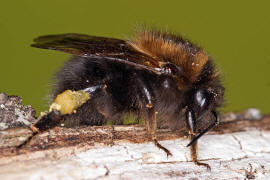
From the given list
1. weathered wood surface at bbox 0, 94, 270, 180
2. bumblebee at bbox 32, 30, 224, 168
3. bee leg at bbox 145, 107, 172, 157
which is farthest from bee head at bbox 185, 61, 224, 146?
bee leg at bbox 145, 107, 172, 157

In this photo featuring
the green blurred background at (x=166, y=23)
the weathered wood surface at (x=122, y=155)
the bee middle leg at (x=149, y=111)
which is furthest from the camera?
the green blurred background at (x=166, y=23)

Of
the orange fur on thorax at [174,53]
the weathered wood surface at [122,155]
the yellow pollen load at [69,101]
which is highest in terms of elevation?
the orange fur on thorax at [174,53]

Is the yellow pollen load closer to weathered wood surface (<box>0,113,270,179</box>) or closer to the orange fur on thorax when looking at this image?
weathered wood surface (<box>0,113,270,179</box>)

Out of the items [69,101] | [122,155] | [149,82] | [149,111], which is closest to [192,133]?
[149,111]

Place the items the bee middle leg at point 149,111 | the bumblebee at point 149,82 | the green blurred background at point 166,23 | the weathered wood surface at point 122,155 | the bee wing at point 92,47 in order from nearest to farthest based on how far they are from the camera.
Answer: the weathered wood surface at point 122,155
the bee wing at point 92,47
the bumblebee at point 149,82
the bee middle leg at point 149,111
the green blurred background at point 166,23

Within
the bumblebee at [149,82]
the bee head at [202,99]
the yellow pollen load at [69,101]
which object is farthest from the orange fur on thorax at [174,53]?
the yellow pollen load at [69,101]

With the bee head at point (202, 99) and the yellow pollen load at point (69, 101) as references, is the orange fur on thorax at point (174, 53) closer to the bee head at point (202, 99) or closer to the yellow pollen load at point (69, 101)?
the bee head at point (202, 99)

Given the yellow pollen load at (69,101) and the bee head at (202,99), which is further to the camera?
the bee head at (202,99)

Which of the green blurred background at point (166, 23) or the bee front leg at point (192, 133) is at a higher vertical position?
the green blurred background at point (166, 23)
